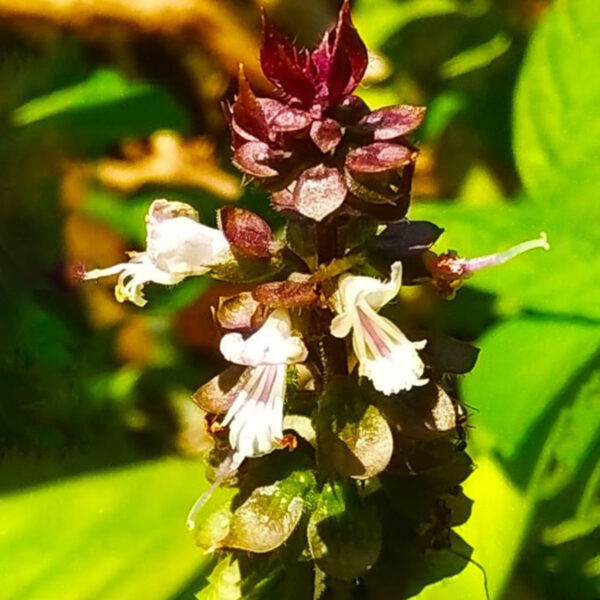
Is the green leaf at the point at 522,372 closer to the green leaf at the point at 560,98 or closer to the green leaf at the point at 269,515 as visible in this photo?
the green leaf at the point at 560,98

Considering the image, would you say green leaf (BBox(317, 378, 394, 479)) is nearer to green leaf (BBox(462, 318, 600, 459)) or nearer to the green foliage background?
the green foliage background

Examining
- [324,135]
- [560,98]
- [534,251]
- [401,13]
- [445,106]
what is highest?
[401,13]

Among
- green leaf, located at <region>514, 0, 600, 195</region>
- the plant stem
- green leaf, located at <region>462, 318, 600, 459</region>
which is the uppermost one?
green leaf, located at <region>514, 0, 600, 195</region>

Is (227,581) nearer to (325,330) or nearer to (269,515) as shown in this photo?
(269,515)

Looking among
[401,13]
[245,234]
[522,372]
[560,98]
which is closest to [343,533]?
[245,234]

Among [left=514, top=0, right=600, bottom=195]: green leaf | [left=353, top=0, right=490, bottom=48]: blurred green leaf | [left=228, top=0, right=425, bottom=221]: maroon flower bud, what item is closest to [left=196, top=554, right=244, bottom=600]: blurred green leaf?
[left=228, top=0, right=425, bottom=221]: maroon flower bud

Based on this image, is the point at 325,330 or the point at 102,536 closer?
the point at 325,330

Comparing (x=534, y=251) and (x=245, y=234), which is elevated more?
(x=534, y=251)
